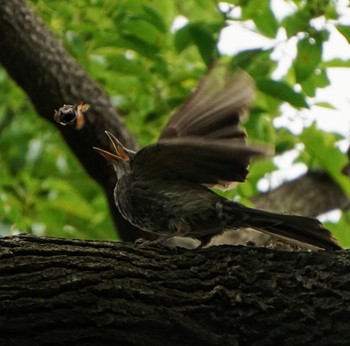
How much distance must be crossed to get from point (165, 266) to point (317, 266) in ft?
1.86

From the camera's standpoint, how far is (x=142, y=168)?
13.6ft

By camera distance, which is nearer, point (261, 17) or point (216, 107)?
point (216, 107)

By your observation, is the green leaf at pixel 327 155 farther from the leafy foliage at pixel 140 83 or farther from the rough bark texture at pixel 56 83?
the rough bark texture at pixel 56 83

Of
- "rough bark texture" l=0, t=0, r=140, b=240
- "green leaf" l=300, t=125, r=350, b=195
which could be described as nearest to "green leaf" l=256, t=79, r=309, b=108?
"green leaf" l=300, t=125, r=350, b=195

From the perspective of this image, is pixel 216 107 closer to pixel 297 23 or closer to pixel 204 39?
pixel 204 39

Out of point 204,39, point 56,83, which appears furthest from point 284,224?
point 56,83

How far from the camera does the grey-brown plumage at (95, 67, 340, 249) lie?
12.1ft

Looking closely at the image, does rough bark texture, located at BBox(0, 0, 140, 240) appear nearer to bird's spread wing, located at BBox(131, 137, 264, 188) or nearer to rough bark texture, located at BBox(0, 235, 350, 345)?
bird's spread wing, located at BBox(131, 137, 264, 188)

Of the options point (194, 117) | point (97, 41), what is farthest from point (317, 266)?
point (97, 41)

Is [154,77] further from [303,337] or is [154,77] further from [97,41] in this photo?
[303,337]

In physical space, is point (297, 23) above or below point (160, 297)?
above

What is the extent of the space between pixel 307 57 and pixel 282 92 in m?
0.27

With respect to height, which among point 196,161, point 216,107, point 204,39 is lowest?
point 196,161

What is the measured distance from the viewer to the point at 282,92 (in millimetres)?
5301
